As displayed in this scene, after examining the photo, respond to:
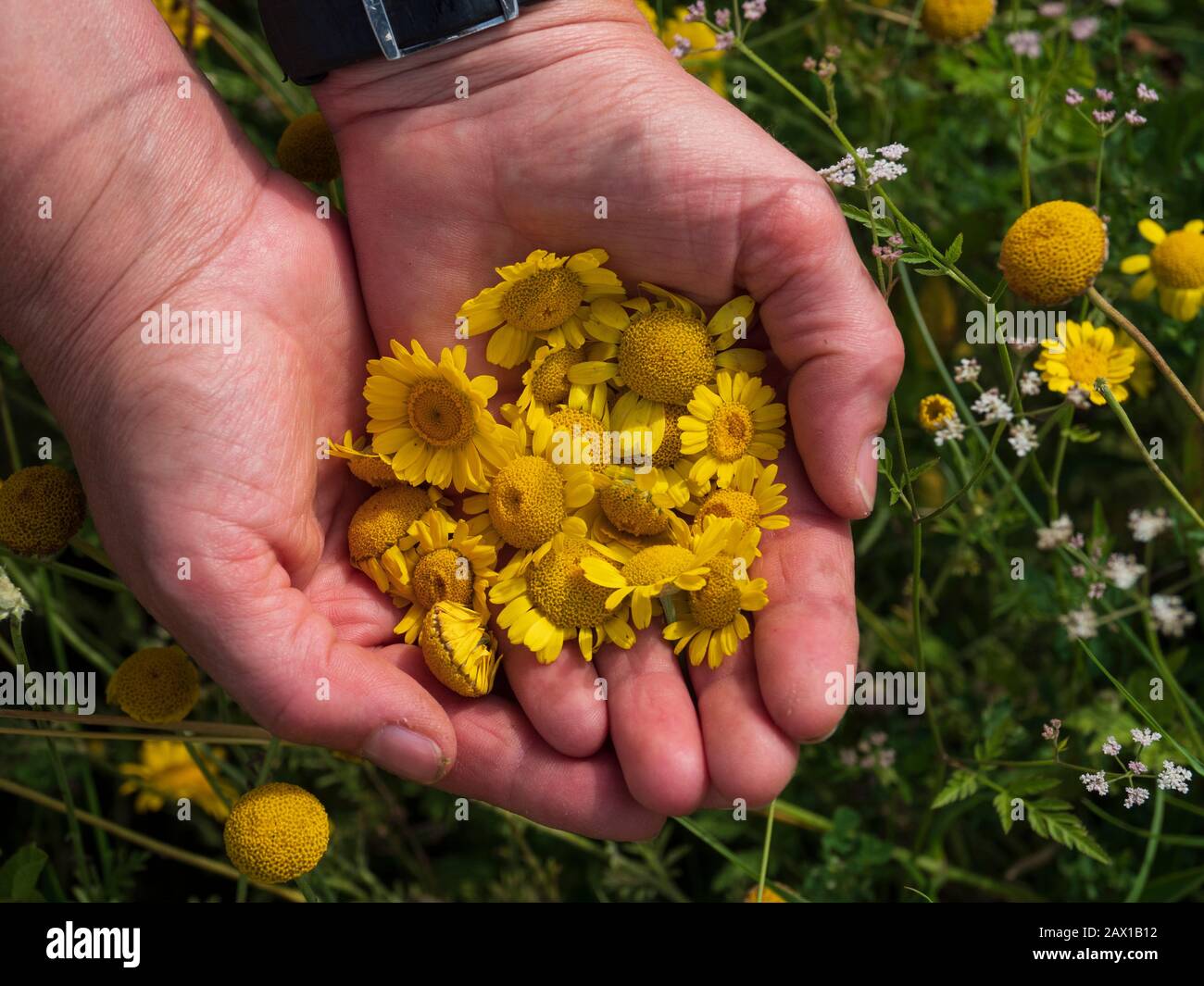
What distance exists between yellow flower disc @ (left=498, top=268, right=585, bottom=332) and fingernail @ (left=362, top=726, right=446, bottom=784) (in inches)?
34.9

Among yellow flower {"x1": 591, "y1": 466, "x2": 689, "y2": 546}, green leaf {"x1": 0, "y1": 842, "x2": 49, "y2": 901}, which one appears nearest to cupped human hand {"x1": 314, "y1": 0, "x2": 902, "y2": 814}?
yellow flower {"x1": 591, "y1": 466, "x2": 689, "y2": 546}

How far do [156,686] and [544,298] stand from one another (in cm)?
110

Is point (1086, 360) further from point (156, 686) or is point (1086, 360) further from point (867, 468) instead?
point (156, 686)

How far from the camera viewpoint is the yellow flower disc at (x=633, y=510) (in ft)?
7.56

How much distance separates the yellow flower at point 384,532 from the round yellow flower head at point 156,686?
1.32 feet

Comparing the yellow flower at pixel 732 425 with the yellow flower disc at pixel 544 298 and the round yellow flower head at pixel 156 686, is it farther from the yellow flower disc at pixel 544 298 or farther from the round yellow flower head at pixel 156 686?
the round yellow flower head at pixel 156 686

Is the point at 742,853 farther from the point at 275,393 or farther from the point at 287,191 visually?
the point at 287,191

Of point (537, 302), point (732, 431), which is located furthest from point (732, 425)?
point (537, 302)

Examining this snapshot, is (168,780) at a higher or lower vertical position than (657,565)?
lower

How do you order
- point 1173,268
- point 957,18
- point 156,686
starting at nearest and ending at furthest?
1. point 156,686
2. point 1173,268
3. point 957,18

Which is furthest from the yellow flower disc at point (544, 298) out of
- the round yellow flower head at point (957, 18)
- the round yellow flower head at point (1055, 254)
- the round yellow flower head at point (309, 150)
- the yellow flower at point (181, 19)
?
the yellow flower at point (181, 19)

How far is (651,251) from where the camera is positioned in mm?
2326

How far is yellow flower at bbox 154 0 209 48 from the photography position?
3.14 m

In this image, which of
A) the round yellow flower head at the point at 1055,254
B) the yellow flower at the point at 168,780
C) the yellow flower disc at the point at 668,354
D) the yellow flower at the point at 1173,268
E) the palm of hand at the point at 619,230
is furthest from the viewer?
the yellow flower at the point at 168,780
